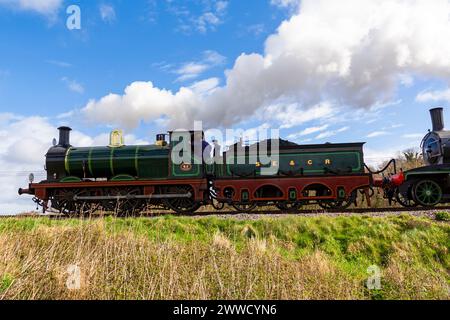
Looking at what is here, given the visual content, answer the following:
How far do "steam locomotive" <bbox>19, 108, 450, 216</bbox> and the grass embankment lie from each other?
3.33m

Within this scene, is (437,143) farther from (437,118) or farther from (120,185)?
(120,185)

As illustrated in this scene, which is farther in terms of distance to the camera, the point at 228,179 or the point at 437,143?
the point at 437,143

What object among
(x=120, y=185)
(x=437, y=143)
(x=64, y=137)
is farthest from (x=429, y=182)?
(x=64, y=137)

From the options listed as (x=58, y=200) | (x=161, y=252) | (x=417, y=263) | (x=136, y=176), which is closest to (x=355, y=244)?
(x=417, y=263)

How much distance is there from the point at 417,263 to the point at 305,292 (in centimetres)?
452

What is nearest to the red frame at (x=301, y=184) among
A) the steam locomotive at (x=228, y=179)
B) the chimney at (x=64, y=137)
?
the steam locomotive at (x=228, y=179)

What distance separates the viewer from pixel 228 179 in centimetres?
1318

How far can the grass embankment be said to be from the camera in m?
4.99

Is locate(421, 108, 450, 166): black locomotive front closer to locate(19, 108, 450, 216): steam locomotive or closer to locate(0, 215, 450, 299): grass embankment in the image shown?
locate(19, 108, 450, 216): steam locomotive

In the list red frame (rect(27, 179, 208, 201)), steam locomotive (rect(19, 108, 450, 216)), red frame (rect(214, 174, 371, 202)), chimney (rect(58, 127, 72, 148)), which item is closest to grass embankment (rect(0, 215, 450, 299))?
red frame (rect(214, 174, 371, 202))

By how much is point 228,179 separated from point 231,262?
7.57 m

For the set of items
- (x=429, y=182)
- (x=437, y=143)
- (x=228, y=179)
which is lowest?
(x=429, y=182)
